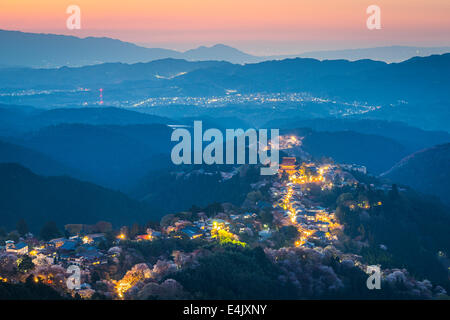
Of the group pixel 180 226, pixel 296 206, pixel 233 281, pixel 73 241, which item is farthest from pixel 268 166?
pixel 233 281

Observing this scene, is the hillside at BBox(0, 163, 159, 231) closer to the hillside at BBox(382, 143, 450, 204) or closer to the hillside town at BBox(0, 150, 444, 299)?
the hillside town at BBox(0, 150, 444, 299)

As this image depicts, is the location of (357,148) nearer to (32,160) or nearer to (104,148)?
(104,148)

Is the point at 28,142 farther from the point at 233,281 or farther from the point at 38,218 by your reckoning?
the point at 233,281

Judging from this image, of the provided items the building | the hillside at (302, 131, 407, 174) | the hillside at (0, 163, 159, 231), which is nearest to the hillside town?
the building

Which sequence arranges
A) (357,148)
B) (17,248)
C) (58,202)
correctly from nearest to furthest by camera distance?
(17,248), (58,202), (357,148)

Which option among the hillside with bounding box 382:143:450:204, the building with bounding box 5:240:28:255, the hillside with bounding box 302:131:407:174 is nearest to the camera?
the building with bounding box 5:240:28:255

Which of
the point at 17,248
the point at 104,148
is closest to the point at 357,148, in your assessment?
the point at 104,148

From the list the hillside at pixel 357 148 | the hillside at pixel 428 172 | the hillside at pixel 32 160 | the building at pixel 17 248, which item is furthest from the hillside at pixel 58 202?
the hillside at pixel 357 148
